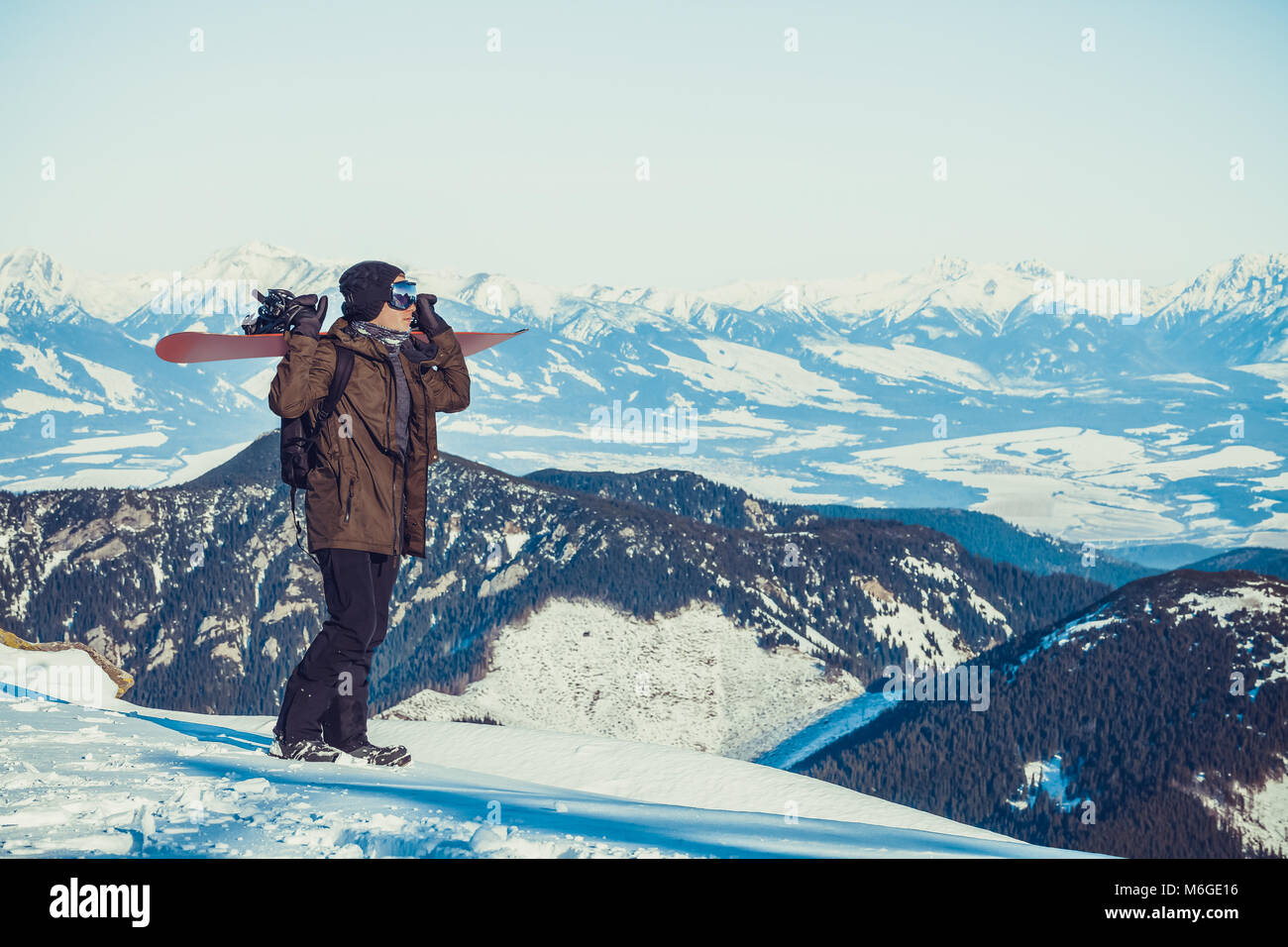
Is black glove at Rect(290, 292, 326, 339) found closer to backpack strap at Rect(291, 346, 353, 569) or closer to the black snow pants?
backpack strap at Rect(291, 346, 353, 569)

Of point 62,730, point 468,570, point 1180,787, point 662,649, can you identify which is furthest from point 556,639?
point 62,730

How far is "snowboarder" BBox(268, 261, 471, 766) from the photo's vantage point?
1419cm

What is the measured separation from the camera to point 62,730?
14.9 meters

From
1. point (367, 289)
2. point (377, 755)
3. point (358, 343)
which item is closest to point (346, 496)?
point (358, 343)

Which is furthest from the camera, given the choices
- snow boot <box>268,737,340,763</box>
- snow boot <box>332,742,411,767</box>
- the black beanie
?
snow boot <box>332,742,411,767</box>

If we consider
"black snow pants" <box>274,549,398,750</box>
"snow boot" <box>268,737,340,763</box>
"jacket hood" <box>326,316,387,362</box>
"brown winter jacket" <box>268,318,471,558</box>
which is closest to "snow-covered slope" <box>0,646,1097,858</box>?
"snow boot" <box>268,737,340,763</box>

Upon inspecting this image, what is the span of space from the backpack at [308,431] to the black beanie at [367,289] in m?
0.66

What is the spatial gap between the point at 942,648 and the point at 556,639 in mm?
59714

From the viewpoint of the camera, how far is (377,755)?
49.0ft

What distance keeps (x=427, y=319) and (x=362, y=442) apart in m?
1.57

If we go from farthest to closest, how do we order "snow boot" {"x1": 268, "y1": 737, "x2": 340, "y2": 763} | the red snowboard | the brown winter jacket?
"snow boot" {"x1": 268, "y1": 737, "x2": 340, "y2": 763} < the brown winter jacket < the red snowboard

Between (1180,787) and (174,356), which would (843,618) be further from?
(174,356)

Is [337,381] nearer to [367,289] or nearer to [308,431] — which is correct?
[308,431]

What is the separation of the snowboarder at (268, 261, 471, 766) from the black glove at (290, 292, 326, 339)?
0.05 ft
